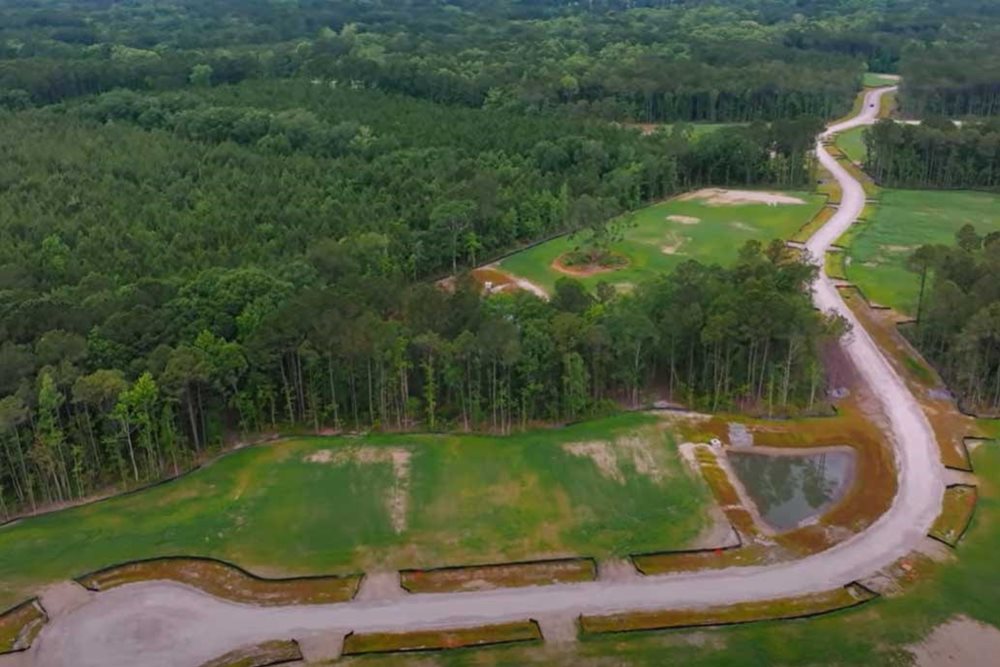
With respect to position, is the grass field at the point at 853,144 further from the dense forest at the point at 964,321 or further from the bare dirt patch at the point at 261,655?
the bare dirt patch at the point at 261,655

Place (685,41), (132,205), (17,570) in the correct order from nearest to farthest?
(17,570) < (132,205) < (685,41)

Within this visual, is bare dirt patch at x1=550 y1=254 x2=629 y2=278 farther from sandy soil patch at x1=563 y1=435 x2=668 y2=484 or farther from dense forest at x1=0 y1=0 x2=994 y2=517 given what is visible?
sandy soil patch at x1=563 y1=435 x2=668 y2=484

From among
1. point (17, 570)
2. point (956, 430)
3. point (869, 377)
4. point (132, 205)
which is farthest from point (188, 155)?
point (956, 430)

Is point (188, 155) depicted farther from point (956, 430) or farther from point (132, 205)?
point (956, 430)

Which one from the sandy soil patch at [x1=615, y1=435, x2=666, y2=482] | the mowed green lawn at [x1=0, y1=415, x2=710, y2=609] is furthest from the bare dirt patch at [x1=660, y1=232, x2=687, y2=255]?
the sandy soil patch at [x1=615, y1=435, x2=666, y2=482]

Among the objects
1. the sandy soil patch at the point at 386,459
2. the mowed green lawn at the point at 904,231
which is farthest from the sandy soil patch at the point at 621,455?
the mowed green lawn at the point at 904,231

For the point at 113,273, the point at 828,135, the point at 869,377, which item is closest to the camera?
the point at 869,377

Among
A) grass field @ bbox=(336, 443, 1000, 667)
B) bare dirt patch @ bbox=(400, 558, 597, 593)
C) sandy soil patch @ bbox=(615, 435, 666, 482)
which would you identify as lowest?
grass field @ bbox=(336, 443, 1000, 667)

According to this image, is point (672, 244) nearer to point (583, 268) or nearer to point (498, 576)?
point (583, 268)
